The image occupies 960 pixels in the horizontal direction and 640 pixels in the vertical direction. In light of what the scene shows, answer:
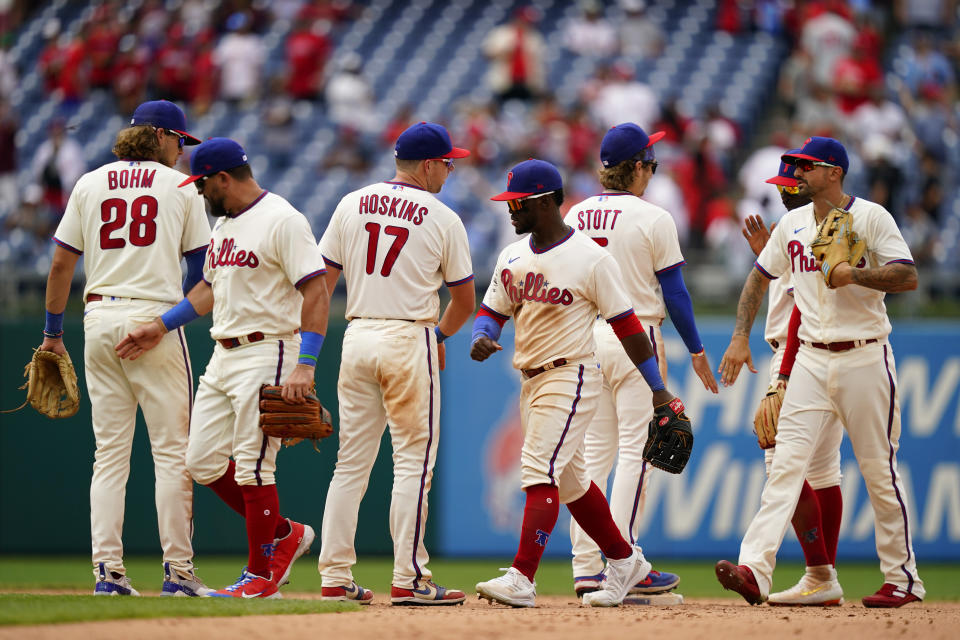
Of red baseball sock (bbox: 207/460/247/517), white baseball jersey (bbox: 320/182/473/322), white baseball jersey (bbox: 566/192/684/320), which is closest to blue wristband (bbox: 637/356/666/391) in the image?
white baseball jersey (bbox: 566/192/684/320)

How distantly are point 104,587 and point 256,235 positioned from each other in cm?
184

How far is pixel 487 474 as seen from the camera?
925 cm

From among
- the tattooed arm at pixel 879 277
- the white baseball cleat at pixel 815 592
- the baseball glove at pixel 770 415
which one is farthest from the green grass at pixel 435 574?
the tattooed arm at pixel 879 277

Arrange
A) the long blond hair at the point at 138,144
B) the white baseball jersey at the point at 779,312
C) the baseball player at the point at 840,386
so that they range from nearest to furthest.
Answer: the baseball player at the point at 840,386, the long blond hair at the point at 138,144, the white baseball jersey at the point at 779,312

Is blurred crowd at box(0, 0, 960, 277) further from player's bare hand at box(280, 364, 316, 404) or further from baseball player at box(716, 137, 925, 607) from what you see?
player's bare hand at box(280, 364, 316, 404)

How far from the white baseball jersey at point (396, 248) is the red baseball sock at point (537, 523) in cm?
96

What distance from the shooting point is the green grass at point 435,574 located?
7539mm

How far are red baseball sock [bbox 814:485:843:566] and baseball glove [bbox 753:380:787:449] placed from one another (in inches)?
17.5

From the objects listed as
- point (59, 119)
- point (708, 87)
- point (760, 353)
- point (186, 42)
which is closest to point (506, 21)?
point (708, 87)

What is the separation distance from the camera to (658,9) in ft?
55.2

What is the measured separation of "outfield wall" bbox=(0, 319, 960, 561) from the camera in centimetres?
911

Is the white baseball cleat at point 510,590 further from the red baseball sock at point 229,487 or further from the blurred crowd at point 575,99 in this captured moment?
the blurred crowd at point 575,99

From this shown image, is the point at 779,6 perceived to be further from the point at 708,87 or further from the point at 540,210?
the point at 540,210

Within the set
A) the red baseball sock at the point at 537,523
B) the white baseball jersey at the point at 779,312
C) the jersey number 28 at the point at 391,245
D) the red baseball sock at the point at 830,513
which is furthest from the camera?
the white baseball jersey at the point at 779,312
